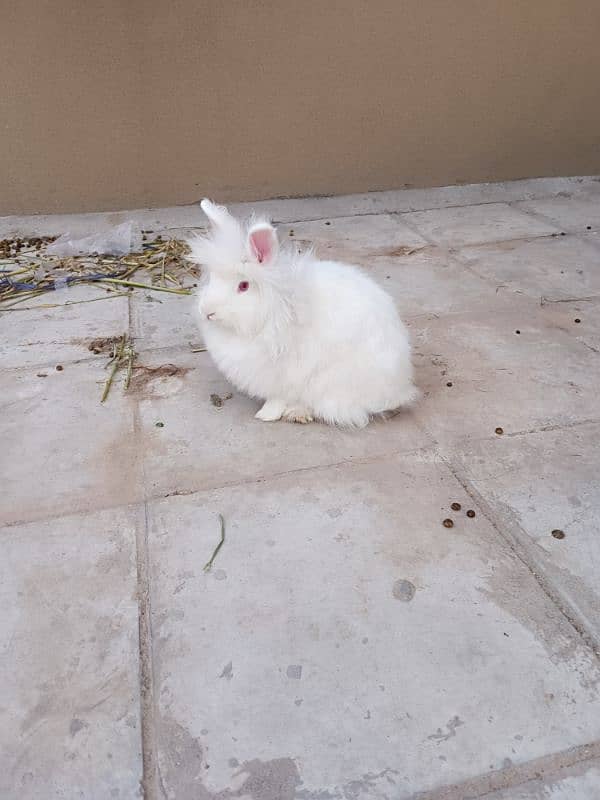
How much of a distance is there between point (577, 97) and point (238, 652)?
707cm

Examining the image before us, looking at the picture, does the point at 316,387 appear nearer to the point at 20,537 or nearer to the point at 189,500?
the point at 189,500

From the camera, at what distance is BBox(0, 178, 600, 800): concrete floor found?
1.69 metres

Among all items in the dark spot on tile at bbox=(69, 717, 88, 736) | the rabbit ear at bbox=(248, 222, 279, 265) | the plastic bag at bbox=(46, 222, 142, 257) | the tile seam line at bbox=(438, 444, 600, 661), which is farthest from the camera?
the plastic bag at bbox=(46, 222, 142, 257)

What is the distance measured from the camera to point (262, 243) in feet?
8.47

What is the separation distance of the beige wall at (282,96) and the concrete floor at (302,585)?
3.02 metres

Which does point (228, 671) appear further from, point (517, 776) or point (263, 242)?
point (263, 242)

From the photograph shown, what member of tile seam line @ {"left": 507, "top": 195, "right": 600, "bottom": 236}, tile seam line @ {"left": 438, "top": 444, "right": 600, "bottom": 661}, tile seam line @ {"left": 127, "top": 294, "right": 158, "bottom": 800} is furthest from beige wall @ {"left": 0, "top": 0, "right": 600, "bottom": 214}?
tile seam line @ {"left": 438, "top": 444, "right": 600, "bottom": 661}

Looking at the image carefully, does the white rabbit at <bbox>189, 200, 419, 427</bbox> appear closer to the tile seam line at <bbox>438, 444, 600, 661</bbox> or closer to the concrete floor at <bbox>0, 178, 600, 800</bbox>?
the concrete floor at <bbox>0, 178, 600, 800</bbox>

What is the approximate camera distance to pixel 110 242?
5.38 metres

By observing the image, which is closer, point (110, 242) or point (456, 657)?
point (456, 657)

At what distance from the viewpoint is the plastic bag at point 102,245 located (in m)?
5.34

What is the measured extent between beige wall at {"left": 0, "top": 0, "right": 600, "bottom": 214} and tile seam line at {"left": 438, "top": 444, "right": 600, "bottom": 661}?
4668 millimetres

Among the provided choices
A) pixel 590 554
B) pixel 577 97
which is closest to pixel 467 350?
pixel 590 554

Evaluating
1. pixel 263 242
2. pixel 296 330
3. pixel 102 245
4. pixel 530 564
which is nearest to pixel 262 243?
pixel 263 242
